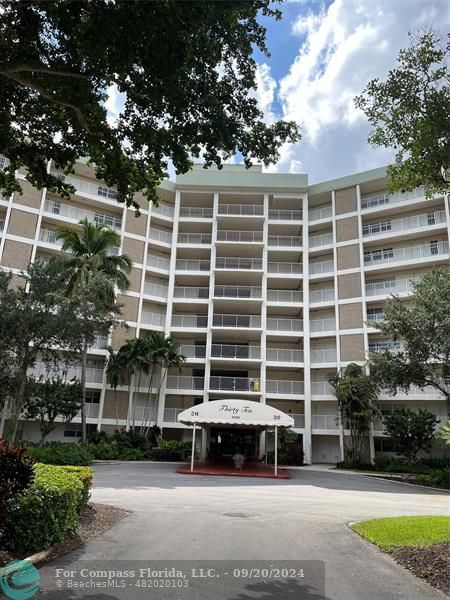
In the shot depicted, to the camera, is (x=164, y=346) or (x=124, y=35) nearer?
(x=124, y=35)

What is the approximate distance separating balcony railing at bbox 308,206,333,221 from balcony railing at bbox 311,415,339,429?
1654 centimetres

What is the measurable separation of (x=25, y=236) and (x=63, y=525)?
3050 cm

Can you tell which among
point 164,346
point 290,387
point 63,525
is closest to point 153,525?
point 63,525

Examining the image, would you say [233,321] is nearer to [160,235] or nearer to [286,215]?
[160,235]

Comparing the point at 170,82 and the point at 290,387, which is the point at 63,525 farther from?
the point at 290,387

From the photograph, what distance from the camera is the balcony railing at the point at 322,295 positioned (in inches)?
1470

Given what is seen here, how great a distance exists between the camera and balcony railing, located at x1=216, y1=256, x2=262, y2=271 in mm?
39156

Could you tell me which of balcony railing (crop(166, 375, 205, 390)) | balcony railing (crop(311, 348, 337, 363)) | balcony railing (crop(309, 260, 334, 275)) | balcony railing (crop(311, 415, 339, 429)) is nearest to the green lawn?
balcony railing (crop(311, 415, 339, 429))

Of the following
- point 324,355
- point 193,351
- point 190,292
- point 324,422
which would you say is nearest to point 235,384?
point 193,351

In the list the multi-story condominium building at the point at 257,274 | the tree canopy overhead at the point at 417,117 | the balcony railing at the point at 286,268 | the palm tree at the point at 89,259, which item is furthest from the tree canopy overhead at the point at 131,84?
the balcony railing at the point at 286,268

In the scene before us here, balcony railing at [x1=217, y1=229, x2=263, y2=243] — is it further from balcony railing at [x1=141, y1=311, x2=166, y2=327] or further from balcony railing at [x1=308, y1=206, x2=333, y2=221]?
balcony railing at [x1=141, y1=311, x2=166, y2=327]

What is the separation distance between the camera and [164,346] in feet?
106

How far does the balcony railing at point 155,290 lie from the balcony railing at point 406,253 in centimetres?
1667

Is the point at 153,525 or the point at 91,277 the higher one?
the point at 91,277
